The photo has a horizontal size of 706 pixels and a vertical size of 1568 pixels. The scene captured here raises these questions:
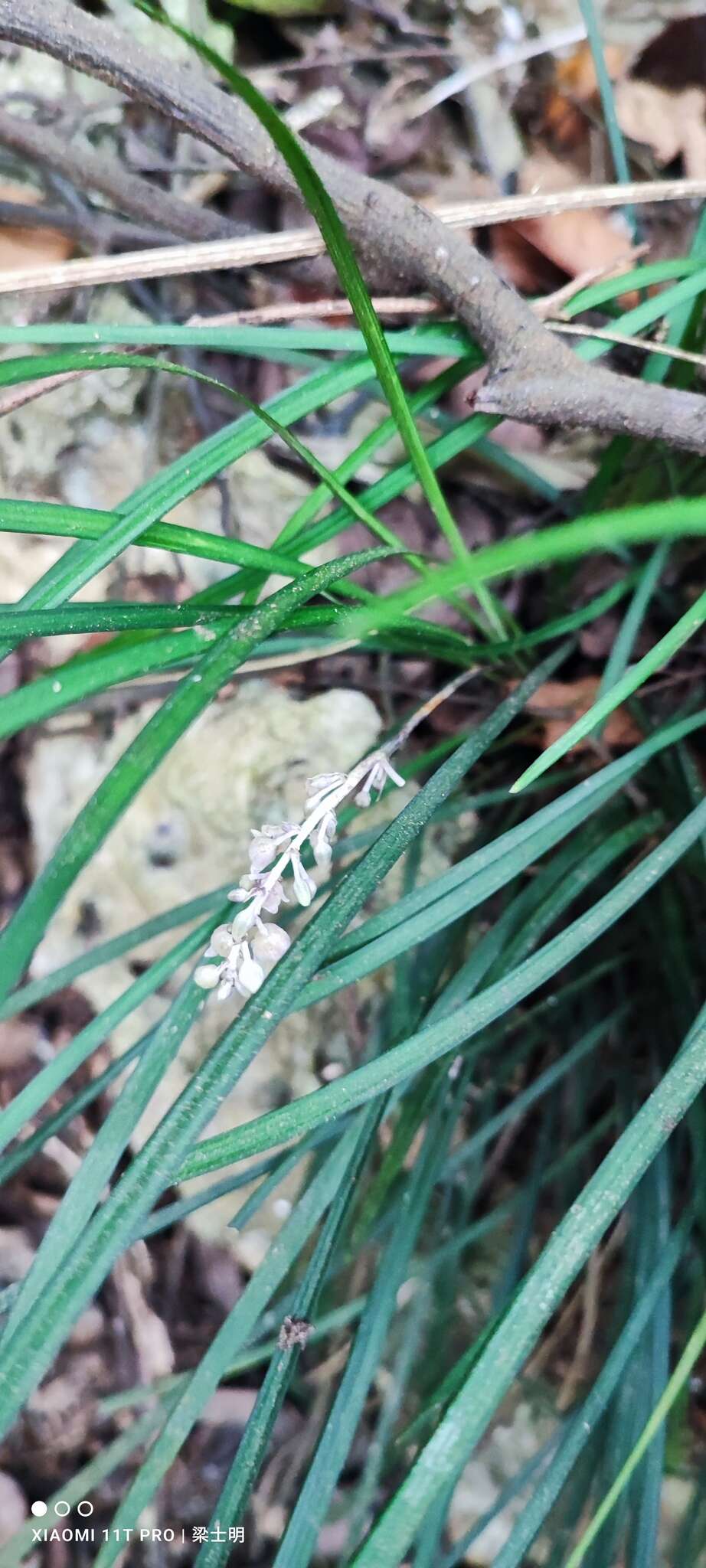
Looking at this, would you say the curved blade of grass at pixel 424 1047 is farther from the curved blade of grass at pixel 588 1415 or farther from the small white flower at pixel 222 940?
the curved blade of grass at pixel 588 1415

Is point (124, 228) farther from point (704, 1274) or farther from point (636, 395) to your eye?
point (704, 1274)

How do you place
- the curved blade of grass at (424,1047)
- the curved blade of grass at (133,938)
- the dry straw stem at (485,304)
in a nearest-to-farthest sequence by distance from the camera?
the curved blade of grass at (424,1047), the dry straw stem at (485,304), the curved blade of grass at (133,938)

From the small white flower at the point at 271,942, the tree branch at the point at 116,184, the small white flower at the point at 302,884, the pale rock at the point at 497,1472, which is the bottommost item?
the pale rock at the point at 497,1472

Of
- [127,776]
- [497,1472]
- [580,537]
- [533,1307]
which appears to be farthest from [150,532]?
[497,1472]

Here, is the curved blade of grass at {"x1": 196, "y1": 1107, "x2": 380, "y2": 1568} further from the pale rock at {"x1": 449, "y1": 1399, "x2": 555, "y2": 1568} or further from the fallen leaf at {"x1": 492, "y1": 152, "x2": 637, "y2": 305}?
the fallen leaf at {"x1": 492, "y1": 152, "x2": 637, "y2": 305}

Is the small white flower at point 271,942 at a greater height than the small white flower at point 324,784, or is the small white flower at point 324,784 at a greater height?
the small white flower at point 324,784

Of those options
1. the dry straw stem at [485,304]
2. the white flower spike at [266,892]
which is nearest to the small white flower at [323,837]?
the white flower spike at [266,892]

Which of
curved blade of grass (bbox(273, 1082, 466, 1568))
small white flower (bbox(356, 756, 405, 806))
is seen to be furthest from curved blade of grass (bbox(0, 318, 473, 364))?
curved blade of grass (bbox(273, 1082, 466, 1568))

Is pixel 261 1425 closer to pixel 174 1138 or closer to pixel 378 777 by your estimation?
pixel 174 1138
